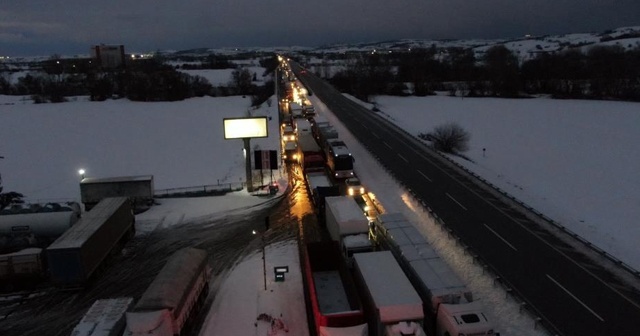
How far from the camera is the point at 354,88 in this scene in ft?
399

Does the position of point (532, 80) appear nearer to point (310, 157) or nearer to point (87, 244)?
point (310, 157)

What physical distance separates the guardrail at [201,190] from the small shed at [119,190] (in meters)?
3.02

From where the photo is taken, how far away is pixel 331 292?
2183 cm

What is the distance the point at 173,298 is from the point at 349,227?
33.3 ft

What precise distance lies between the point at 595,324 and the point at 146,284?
22057 mm

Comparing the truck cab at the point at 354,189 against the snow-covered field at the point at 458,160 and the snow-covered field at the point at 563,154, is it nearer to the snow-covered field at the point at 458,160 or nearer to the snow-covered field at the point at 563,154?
the snow-covered field at the point at 563,154

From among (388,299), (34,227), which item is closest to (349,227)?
(388,299)

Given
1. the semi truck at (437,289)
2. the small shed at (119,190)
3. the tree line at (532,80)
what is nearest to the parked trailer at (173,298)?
the semi truck at (437,289)

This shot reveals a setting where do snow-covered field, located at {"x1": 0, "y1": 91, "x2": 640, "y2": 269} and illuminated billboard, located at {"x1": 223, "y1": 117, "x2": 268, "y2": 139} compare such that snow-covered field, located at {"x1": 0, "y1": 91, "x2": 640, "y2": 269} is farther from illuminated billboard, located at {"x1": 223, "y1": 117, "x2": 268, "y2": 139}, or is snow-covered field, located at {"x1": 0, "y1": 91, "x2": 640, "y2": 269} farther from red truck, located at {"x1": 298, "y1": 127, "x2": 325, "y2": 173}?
red truck, located at {"x1": 298, "y1": 127, "x2": 325, "y2": 173}

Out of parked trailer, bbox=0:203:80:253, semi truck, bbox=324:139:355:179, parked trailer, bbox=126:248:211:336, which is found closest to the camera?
parked trailer, bbox=126:248:211:336

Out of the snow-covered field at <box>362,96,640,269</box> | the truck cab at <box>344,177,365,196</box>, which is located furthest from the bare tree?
the truck cab at <box>344,177,365,196</box>

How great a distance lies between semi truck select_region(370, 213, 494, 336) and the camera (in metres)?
17.2

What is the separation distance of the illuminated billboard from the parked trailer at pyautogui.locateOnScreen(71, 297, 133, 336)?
847 inches

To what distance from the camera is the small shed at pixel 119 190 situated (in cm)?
3791
